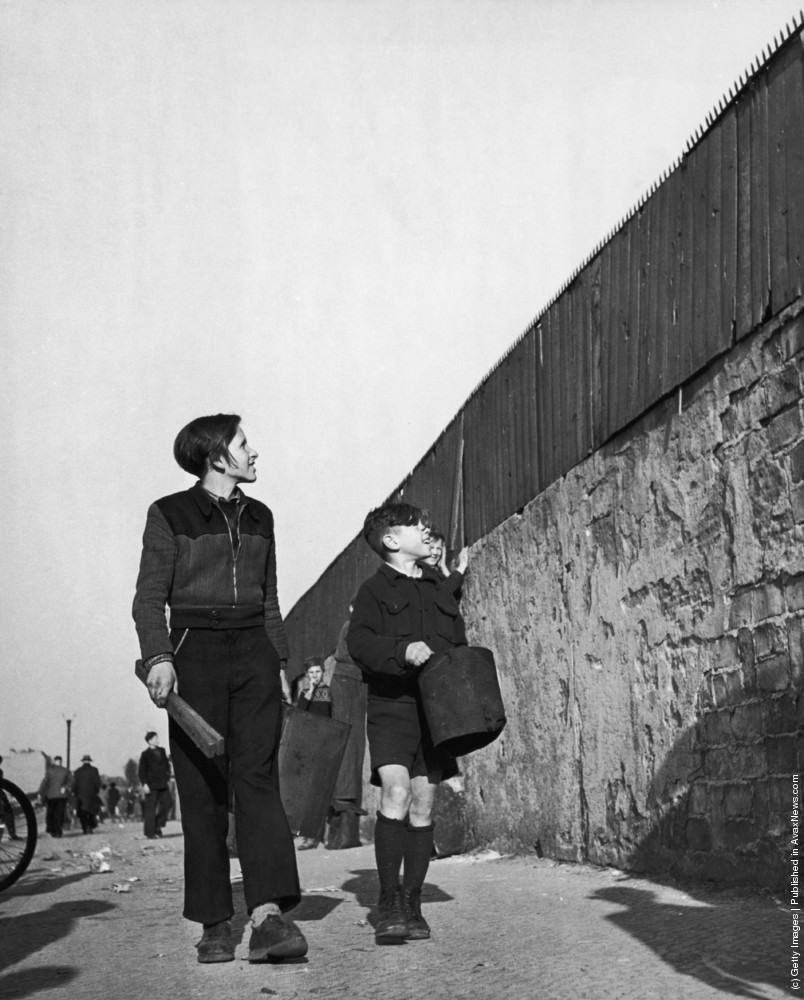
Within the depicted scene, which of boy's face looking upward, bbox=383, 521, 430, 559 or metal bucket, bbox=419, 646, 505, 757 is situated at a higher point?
boy's face looking upward, bbox=383, 521, 430, 559

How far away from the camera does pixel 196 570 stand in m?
4.36

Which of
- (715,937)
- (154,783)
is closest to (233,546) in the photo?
(715,937)

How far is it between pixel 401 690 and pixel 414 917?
2.48 feet

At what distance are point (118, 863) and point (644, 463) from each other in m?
6.28

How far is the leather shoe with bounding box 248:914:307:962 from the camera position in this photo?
3.91 meters

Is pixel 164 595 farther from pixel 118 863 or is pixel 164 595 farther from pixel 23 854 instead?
pixel 118 863

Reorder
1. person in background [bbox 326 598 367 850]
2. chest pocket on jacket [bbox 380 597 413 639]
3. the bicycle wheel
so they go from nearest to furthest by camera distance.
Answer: chest pocket on jacket [bbox 380 597 413 639] < the bicycle wheel < person in background [bbox 326 598 367 850]

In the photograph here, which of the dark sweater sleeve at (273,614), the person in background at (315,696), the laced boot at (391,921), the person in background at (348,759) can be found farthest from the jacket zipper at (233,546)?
the person in background at (315,696)

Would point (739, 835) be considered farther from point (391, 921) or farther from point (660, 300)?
point (660, 300)

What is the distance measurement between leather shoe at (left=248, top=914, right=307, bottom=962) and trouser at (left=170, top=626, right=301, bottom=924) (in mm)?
142

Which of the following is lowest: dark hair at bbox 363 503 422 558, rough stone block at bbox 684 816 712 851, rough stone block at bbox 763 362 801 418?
rough stone block at bbox 684 816 712 851

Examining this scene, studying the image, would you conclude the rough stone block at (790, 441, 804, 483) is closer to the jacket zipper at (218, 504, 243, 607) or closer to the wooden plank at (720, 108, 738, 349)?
the wooden plank at (720, 108, 738, 349)

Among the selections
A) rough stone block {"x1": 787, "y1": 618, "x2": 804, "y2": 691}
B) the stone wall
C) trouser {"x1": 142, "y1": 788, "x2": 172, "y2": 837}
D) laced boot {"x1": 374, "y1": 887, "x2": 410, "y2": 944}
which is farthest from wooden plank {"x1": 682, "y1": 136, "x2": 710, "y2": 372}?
trouser {"x1": 142, "y1": 788, "x2": 172, "y2": 837}

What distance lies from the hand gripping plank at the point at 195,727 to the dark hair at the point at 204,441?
30.9 inches
